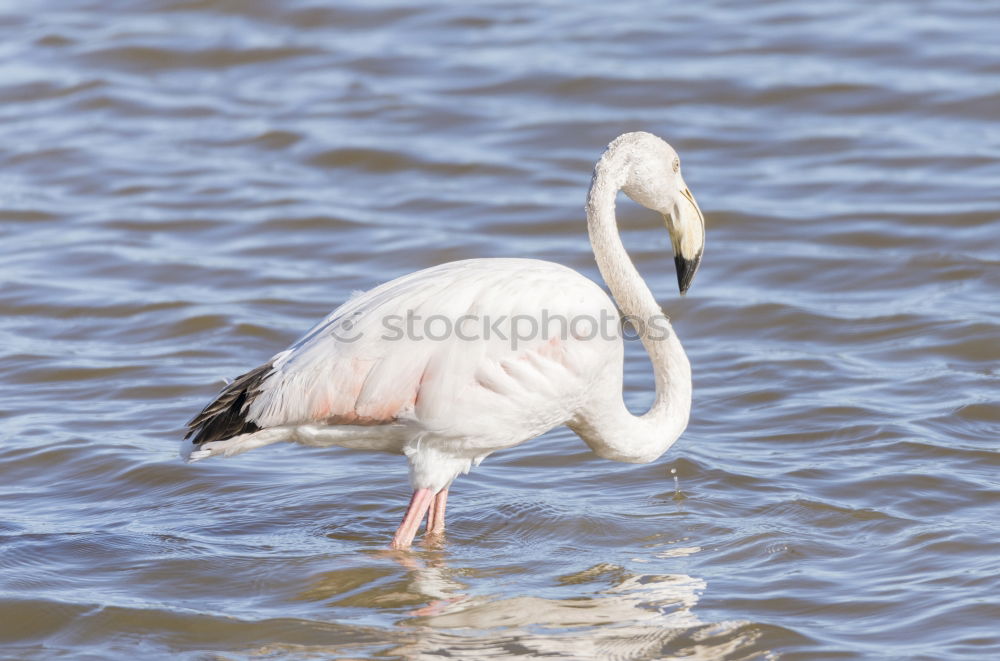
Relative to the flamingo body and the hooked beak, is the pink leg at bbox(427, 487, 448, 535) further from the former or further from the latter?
the hooked beak

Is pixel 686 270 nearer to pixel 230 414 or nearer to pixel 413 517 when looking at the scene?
pixel 413 517

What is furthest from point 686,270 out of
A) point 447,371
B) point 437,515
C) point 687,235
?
point 437,515

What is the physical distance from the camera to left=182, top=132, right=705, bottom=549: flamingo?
6180 millimetres

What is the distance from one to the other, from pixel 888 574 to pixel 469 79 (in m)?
10.4

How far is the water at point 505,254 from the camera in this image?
6160 mm

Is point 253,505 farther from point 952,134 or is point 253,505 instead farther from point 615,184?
point 952,134

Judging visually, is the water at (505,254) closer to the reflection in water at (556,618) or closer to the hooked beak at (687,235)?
the reflection in water at (556,618)

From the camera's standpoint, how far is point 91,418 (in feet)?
28.5

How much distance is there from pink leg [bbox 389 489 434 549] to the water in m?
0.09

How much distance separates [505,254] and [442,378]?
533 cm

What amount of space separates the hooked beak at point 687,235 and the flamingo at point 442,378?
755 millimetres

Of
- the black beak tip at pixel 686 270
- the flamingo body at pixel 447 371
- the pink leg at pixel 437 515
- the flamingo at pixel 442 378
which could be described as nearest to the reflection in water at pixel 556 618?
the pink leg at pixel 437 515

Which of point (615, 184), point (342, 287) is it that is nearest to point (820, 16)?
point (342, 287)

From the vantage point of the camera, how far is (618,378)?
21.4 feet
